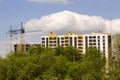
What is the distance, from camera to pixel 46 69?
36875 millimetres

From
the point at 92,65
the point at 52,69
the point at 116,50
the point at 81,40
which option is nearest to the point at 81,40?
the point at 81,40

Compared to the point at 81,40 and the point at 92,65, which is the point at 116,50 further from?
the point at 81,40

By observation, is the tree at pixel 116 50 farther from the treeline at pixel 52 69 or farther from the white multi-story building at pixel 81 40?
the white multi-story building at pixel 81 40

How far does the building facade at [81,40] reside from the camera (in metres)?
101

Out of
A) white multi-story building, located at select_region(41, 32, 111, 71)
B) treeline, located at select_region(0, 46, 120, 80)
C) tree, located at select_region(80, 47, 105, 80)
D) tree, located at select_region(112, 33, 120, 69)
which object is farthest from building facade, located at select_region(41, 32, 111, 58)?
treeline, located at select_region(0, 46, 120, 80)

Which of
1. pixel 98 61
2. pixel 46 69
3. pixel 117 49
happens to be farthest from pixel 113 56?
pixel 46 69

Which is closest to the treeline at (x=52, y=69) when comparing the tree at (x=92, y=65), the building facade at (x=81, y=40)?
the tree at (x=92, y=65)

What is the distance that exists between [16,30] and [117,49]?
6255 centimetres

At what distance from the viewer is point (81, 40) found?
104 meters

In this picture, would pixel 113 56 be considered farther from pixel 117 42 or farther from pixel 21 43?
pixel 21 43

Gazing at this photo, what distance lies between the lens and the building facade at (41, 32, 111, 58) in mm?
101062

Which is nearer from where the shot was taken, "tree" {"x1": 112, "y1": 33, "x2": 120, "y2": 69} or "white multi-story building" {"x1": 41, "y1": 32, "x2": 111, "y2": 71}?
"tree" {"x1": 112, "y1": 33, "x2": 120, "y2": 69}

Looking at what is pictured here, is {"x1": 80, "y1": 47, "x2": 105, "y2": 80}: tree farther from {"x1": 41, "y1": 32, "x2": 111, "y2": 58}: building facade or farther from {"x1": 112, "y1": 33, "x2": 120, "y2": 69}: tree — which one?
{"x1": 41, "y1": 32, "x2": 111, "y2": 58}: building facade

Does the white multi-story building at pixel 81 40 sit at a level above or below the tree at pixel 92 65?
above
